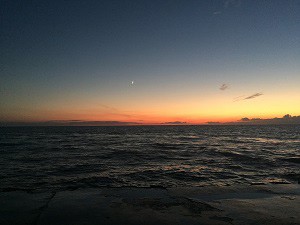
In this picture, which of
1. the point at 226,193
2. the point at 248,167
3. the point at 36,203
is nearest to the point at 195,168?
the point at 248,167

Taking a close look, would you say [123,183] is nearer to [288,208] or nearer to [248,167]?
[288,208]

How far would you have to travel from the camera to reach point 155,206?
817 centimetres

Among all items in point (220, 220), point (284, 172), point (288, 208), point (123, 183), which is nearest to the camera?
point (220, 220)

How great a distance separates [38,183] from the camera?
13.0 m

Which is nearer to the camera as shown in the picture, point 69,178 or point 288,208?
point 288,208

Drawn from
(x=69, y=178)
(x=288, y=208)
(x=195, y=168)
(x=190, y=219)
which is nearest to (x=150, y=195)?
(x=190, y=219)

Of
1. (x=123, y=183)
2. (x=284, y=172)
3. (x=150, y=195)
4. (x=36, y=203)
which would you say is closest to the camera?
(x=36, y=203)

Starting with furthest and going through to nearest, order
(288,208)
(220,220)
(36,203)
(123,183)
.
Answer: (123,183) → (36,203) → (288,208) → (220,220)

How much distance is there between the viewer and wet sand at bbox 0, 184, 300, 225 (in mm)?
6818

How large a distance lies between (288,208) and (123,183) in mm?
8105

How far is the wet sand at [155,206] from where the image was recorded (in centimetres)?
682

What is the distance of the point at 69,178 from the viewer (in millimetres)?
14234

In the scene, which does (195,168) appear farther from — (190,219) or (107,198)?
(190,219)

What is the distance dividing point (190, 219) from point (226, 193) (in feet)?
13.3
